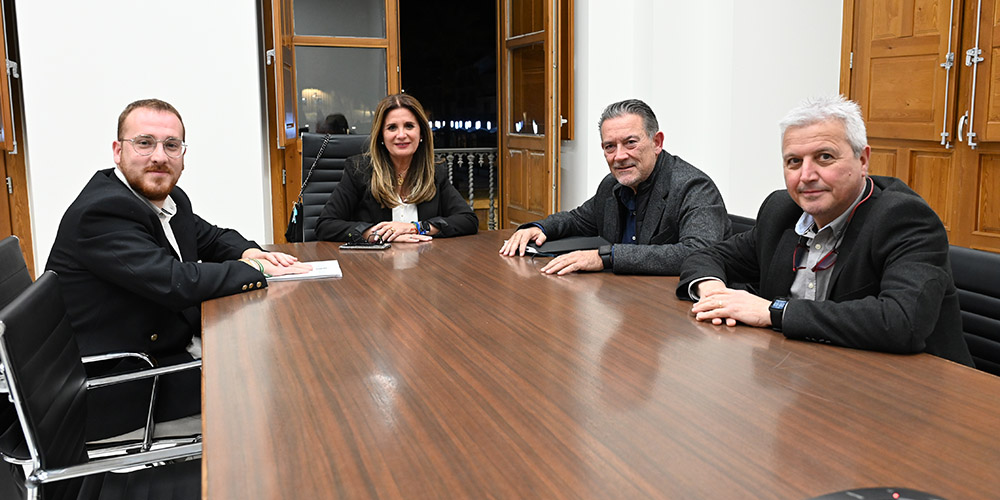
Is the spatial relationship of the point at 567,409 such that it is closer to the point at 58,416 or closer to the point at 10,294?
the point at 58,416

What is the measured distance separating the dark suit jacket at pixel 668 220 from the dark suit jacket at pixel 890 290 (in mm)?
627

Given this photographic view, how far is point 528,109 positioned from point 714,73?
1397mm

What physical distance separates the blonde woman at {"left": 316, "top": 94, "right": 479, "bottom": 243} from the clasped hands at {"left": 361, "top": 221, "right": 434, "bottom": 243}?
0.36ft

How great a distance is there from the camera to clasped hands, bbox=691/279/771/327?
1681mm

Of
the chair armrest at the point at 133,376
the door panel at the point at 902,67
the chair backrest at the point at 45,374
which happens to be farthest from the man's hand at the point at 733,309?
the door panel at the point at 902,67

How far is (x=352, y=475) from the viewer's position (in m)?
1.00

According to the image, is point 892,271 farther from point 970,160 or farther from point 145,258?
point 970,160

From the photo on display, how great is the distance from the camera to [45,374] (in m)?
1.46

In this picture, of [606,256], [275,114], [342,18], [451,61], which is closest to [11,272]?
[606,256]

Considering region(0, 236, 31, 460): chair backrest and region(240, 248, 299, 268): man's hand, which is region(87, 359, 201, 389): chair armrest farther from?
region(240, 248, 299, 268): man's hand

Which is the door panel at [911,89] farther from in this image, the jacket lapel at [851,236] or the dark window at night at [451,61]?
the dark window at night at [451,61]

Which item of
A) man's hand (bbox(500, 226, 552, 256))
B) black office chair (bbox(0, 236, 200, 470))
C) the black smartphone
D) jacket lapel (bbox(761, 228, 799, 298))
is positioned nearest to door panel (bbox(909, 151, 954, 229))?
man's hand (bbox(500, 226, 552, 256))

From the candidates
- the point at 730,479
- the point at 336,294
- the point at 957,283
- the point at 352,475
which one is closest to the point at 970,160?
the point at 957,283

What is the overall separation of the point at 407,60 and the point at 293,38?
200 inches
